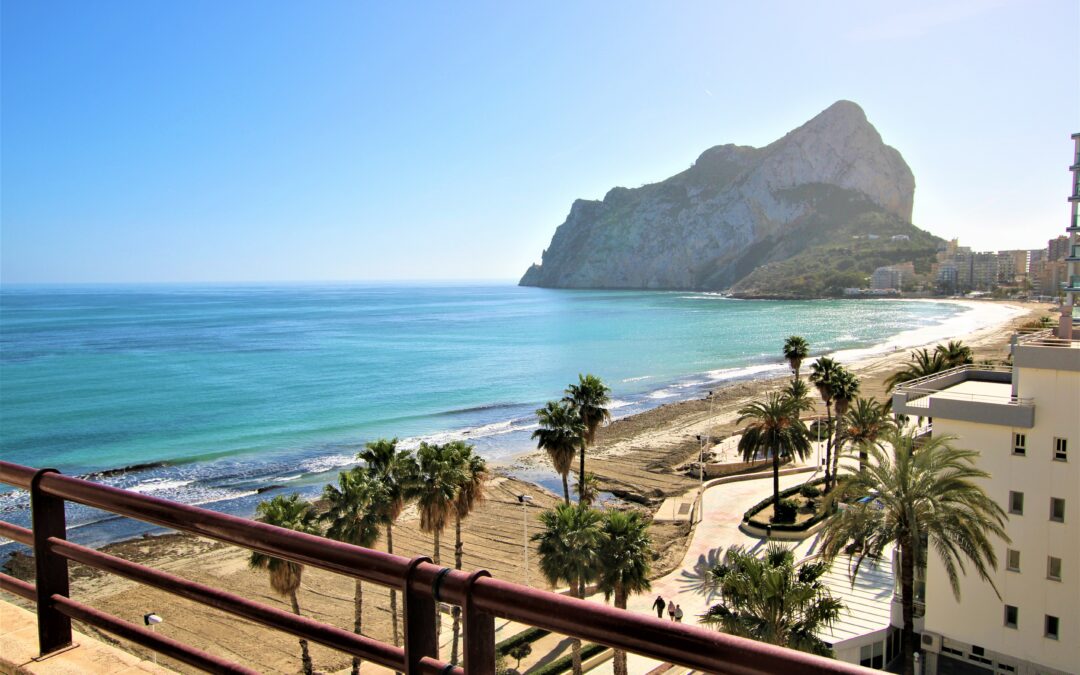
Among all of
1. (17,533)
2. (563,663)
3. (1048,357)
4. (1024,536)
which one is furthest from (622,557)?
(17,533)

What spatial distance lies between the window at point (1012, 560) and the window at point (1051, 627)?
124 centimetres

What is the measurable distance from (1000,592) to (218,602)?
67.4 feet

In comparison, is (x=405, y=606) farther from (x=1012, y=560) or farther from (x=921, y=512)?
(x=1012, y=560)

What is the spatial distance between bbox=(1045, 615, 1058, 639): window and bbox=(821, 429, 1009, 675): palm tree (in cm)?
163

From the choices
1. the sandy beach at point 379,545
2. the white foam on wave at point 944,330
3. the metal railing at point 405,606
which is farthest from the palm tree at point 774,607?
the white foam on wave at point 944,330

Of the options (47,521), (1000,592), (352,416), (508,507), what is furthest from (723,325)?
(47,521)

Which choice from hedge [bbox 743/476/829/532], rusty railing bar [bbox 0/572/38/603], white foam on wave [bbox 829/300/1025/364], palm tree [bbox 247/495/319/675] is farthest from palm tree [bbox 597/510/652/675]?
white foam on wave [bbox 829/300/1025/364]

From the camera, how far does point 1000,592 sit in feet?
58.2

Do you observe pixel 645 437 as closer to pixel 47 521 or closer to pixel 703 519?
pixel 703 519

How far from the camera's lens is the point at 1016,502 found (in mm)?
17766

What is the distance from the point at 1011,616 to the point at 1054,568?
1.64 meters

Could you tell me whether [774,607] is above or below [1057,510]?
below

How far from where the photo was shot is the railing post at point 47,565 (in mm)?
3137

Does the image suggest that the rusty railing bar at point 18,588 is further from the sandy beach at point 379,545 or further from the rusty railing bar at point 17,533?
the sandy beach at point 379,545
